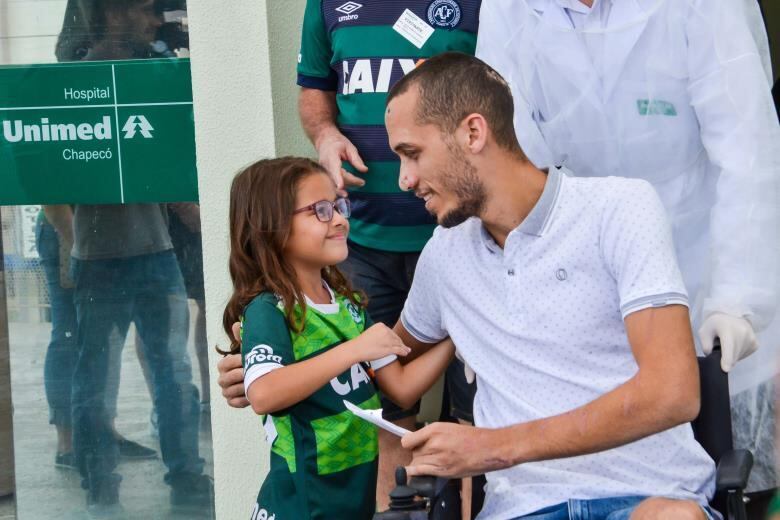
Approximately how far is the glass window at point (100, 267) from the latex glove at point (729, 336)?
2283 millimetres

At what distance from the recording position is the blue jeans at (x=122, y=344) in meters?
4.58

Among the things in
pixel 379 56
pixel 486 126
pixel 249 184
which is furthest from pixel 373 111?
pixel 486 126

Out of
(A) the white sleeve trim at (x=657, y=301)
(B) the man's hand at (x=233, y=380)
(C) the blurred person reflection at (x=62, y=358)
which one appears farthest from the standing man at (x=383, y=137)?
(C) the blurred person reflection at (x=62, y=358)

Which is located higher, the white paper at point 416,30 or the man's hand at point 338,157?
the white paper at point 416,30

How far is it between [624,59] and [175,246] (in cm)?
212

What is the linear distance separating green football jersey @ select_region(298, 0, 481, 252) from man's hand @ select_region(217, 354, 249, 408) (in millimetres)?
710

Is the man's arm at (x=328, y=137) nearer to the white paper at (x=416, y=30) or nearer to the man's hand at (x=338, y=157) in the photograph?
the man's hand at (x=338, y=157)

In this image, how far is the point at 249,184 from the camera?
290 cm

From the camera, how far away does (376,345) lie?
264 centimetres

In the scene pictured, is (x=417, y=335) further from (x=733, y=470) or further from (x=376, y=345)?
(x=733, y=470)

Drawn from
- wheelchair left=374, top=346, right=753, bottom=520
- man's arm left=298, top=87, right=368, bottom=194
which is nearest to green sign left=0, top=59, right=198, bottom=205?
man's arm left=298, top=87, right=368, bottom=194

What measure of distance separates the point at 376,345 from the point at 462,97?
56 centimetres

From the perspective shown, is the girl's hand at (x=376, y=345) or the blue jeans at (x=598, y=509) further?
the girl's hand at (x=376, y=345)

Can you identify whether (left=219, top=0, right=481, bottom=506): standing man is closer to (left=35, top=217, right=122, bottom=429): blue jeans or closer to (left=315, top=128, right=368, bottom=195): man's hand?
(left=315, top=128, right=368, bottom=195): man's hand
